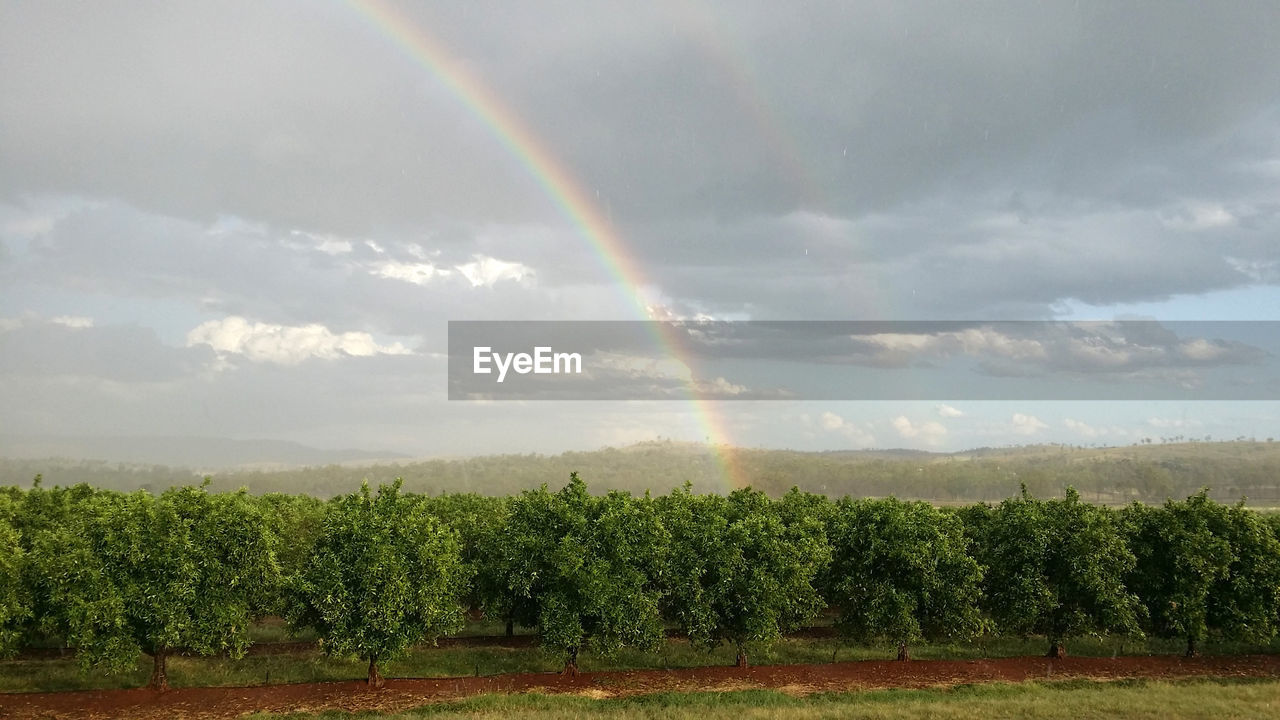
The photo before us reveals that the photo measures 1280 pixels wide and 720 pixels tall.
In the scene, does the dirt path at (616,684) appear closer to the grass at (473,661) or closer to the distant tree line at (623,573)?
the grass at (473,661)

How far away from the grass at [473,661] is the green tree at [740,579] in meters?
3.90

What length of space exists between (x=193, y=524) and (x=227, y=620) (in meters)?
6.10

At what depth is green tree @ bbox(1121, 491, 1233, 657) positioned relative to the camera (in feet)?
156

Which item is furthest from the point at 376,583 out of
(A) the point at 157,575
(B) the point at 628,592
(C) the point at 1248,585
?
(C) the point at 1248,585

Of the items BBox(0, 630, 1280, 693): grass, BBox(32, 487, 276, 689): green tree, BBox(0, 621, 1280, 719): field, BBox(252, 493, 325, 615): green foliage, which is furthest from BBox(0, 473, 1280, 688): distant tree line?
BBox(0, 621, 1280, 719): field

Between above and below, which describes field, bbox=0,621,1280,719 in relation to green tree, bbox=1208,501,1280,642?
below

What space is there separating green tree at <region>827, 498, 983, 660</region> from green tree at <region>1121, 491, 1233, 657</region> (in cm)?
1275

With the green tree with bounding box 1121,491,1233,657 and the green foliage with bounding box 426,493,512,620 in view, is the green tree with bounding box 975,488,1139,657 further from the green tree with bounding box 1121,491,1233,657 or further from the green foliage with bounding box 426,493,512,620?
the green foliage with bounding box 426,493,512,620

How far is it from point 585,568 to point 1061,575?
112 ft

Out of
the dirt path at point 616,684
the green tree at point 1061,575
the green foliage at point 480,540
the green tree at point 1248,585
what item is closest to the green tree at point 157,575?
the dirt path at point 616,684

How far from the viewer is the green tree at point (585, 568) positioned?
42312 millimetres

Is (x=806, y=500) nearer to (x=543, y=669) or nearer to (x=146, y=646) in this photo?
(x=543, y=669)

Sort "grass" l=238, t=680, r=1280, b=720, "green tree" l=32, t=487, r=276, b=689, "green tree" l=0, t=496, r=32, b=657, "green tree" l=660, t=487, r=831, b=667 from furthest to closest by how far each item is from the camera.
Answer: "green tree" l=660, t=487, r=831, b=667
"green tree" l=0, t=496, r=32, b=657
"green tree" l=32, t=487, r=276, b=689
"grass" l=238, t=680, r=1280, b=720

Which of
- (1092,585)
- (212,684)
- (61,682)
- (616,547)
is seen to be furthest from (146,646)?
(1092,585)
